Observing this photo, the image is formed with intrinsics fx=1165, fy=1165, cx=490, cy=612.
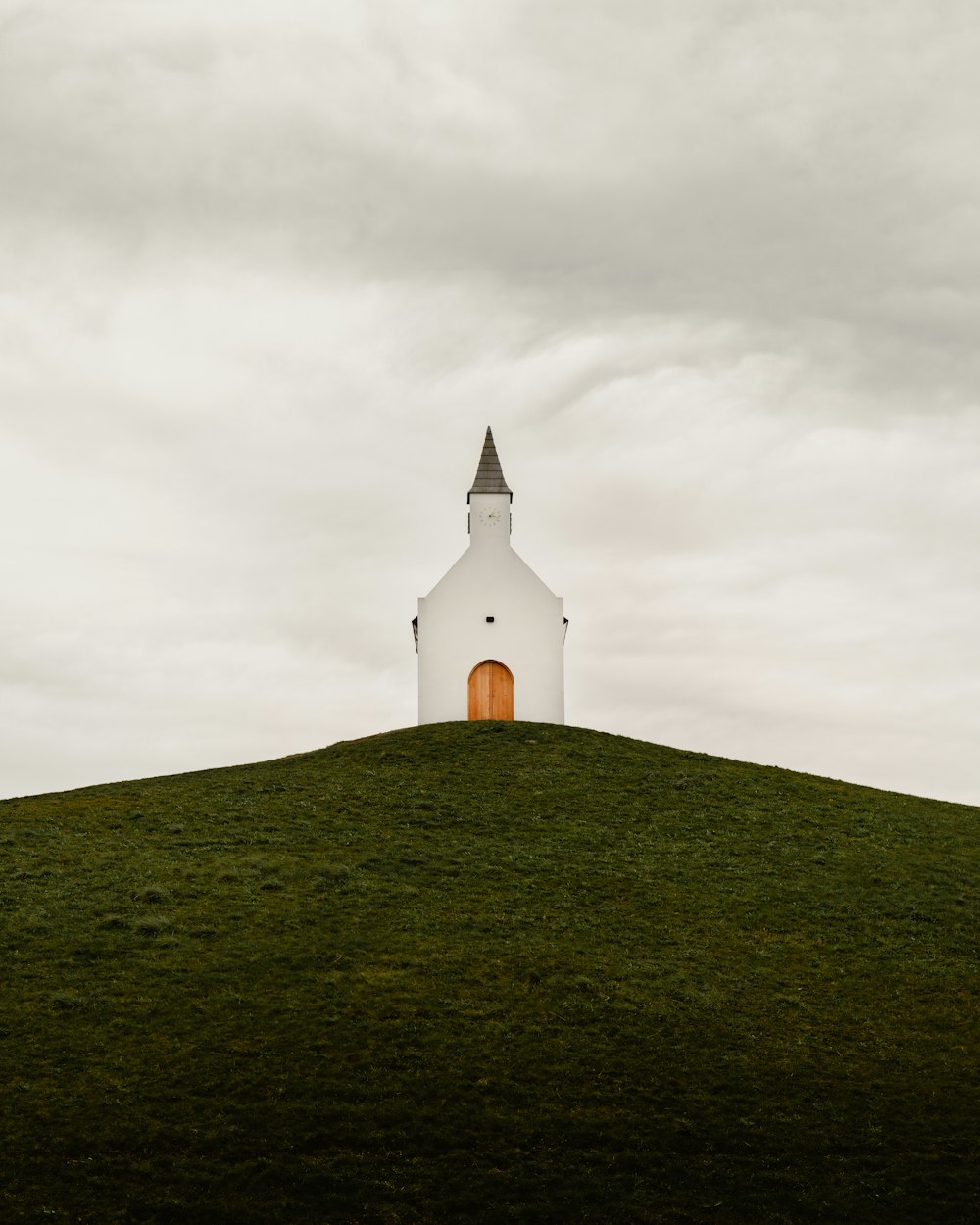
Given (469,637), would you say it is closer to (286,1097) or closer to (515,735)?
(515,735)

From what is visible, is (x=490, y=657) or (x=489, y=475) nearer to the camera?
(x=490, y=657)

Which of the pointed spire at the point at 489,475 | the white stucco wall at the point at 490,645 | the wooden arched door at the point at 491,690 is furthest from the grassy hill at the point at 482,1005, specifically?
the pointed spire at the point at 489,475

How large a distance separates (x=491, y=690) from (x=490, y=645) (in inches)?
78.3

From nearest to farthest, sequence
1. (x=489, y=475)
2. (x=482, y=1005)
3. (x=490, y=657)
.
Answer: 1. (x=482, y=1005)
2. (x=490, y=657)
3. (x=489, y=475)

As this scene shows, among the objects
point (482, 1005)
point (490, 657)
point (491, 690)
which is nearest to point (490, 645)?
point (490, 657)

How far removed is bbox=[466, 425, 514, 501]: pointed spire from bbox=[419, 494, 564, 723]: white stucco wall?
488 centimetres

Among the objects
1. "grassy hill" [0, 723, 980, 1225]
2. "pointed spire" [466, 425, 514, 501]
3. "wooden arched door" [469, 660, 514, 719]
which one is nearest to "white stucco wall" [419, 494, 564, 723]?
"wooden arched door" [469, 660, 514, 719]

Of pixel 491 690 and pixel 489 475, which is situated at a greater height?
pixel 489 475

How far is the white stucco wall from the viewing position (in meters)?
51.4

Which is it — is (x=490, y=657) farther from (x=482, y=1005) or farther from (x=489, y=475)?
(x=482, y=1005)

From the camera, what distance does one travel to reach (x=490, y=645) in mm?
51375

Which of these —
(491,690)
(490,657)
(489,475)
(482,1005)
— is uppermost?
(489,475)

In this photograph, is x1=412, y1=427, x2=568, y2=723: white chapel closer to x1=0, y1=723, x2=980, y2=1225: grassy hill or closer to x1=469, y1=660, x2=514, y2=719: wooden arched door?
x1=469, y1=660, x2=514, y2=719: wooden arched door

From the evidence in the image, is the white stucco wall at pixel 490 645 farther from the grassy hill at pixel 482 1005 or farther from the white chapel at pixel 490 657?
the grassy hill at pixel 482 1005
